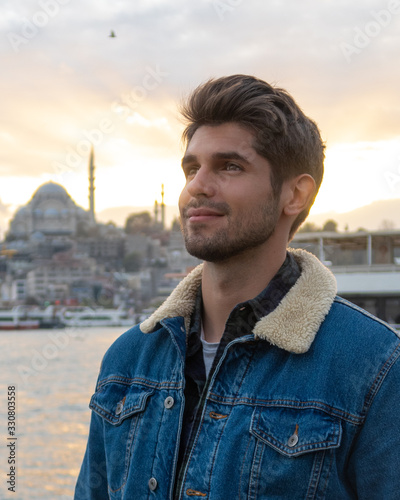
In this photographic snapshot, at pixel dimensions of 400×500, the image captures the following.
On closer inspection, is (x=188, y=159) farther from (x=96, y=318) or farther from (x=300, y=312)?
(x=96, y=318)

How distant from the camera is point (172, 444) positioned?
1.57 meters

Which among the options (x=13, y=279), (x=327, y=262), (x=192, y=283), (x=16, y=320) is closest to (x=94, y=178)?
(x=13, y=279)

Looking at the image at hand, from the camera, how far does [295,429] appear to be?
1466 millimetres

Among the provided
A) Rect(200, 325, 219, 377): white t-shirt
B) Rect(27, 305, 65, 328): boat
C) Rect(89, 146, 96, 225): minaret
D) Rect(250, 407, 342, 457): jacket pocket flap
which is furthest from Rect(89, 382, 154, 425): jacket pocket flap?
Rect(89, 146, 96, 225): minaret

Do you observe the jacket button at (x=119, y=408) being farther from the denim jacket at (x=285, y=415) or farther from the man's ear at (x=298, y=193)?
the man's ear at (x=298, y=193)

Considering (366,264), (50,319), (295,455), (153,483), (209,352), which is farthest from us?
(50,319)

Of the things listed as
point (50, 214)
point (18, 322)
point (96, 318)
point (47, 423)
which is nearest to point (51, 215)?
point (50, 214)

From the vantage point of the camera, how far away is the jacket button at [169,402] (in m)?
1.61

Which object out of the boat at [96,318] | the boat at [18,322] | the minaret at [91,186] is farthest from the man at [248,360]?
the minaret at [91,186]

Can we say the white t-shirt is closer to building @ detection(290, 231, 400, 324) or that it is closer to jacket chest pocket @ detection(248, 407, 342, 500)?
jacket chest pocket @ detection(248, 407, 342, 500)

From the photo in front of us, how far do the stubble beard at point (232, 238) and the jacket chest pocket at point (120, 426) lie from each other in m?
0.38

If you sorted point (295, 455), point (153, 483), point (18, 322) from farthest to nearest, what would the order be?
1. point (18, 322)
2. point (153, 483)
3. point (295, 455)

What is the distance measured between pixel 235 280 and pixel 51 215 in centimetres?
10402

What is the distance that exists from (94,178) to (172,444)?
282ft
